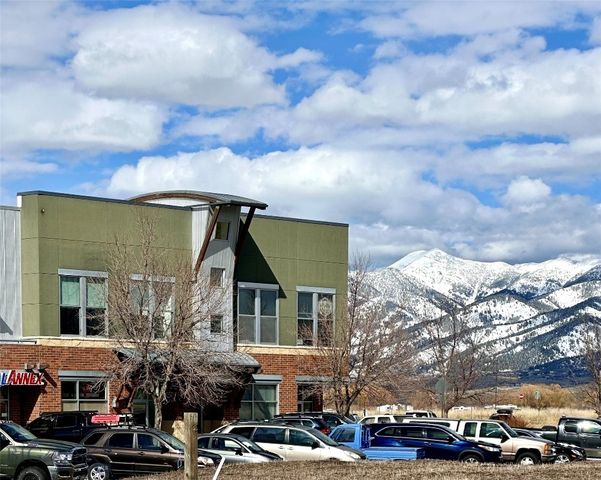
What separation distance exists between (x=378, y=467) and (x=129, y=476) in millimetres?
7186

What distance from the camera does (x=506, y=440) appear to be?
134 feet

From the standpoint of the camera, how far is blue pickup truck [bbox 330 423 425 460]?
1374 inches

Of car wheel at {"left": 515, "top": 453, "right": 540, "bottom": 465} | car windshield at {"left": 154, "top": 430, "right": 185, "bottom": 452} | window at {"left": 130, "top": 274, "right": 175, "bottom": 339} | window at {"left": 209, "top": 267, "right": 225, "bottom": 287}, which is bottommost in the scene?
car wheel at {"left": 515, "top": 453, "right": 540, "bottom": 465}

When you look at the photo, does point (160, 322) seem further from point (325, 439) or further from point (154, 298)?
point (325, 439)

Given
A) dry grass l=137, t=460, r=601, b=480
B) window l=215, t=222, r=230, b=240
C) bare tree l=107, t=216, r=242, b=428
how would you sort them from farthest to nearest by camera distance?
1. window l=215, t=222, r=230, b=240
2. bare tree l=107, t=216, r=242, b=428
3. dry grass l=137, t=460, r=601, b=480

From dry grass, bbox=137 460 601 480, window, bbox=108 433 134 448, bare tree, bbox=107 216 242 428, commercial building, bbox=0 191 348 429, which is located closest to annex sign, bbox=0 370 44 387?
commercial building, bbox=0 191 348 429

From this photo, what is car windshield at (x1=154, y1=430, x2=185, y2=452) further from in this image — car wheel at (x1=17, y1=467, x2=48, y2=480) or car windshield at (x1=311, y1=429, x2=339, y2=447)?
car wheel at (x1=17, y1=467, x2=48, y2=480)

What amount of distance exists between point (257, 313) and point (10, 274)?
1173 centimetres

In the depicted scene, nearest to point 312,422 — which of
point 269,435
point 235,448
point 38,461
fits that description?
point 269,435

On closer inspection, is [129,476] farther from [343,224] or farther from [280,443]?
[343,224]

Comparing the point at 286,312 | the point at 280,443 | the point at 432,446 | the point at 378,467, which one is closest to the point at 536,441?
the point at 432,446

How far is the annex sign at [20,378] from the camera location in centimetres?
4341

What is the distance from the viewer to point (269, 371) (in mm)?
53375

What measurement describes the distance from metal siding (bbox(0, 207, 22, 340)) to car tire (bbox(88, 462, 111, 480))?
1546 cm
